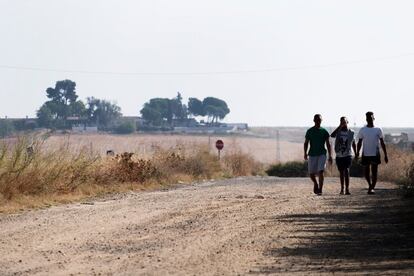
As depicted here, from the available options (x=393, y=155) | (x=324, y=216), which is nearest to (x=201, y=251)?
(x=324, y=216)

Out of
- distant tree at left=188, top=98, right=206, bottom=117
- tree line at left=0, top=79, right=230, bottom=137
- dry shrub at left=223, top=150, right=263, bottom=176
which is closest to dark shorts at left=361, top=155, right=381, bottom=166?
dry shrub at left=223, top=150, right=263, bottom=176

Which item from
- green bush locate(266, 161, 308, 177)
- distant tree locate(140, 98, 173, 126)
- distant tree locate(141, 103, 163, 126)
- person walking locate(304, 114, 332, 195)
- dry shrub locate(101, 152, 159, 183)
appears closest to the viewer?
person walking locate(304, 114, 332, 195)

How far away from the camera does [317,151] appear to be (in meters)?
25.8

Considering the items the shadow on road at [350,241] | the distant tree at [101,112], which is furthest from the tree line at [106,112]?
the shadow on road at [350,241]

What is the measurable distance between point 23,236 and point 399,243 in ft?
18.2

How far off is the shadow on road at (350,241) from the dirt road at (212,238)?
14mm

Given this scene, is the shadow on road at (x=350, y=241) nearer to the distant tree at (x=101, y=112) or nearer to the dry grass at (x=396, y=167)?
the dry grass at (x=396, y=167)

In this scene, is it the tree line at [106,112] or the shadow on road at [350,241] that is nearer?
the shadow on road at [350,241]

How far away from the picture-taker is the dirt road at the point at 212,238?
12.5 meters

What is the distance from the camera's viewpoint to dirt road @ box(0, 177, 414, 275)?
12516mm

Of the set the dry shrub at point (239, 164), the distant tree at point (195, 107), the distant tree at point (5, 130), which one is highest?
the distant tree at point (195, 107)

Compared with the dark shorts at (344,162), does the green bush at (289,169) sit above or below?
below

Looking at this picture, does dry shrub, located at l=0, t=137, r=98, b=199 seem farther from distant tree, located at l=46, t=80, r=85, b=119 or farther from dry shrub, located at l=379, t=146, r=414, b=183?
distant tree, located at l=46, t=80, r=85, b=119

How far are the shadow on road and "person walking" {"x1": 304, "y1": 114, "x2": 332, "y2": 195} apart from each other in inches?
128
